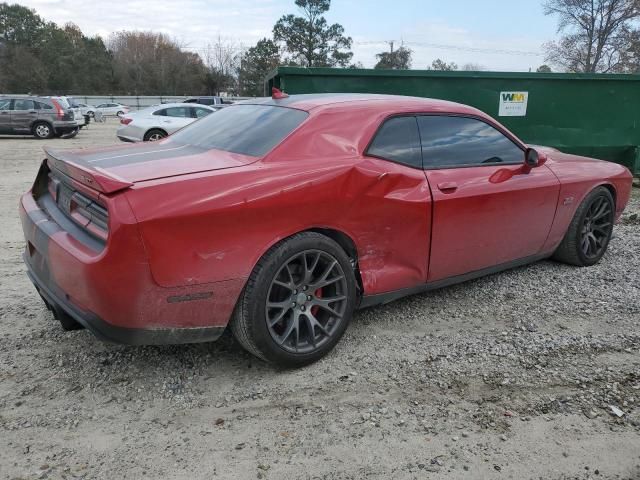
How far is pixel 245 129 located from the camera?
3.36 metres

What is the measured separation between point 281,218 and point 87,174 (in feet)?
3.16

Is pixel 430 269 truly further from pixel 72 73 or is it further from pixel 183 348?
pixel 72 73

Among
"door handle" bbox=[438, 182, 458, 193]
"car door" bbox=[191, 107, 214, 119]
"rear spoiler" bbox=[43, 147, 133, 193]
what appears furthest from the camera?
"car door" bbox=[191, 107, 214, 119]

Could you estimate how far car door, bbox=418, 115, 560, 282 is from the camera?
11.4 ft

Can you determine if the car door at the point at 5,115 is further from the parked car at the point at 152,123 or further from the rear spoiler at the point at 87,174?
the rear spoiler at the point at 87,174

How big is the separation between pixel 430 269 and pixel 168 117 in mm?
14076

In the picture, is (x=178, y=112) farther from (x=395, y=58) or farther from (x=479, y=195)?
(x=395, y=58)

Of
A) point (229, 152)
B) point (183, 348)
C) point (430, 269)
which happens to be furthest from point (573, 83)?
point (183, 348)

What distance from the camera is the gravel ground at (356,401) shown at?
7.50ft

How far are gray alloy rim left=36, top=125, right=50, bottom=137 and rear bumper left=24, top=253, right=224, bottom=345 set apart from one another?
18.9 metres

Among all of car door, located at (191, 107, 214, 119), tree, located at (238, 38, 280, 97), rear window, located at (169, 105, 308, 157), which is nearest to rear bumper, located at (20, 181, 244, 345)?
rear window, located at (169, 105, 308, 157)

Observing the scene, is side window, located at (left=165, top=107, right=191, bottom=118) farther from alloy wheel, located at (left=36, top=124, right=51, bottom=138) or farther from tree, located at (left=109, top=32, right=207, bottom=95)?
tree, located at (left=109, top=32, right=207, bottom=95)

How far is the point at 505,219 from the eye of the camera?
3.86 m

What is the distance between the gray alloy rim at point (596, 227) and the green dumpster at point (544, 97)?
3517 mm
